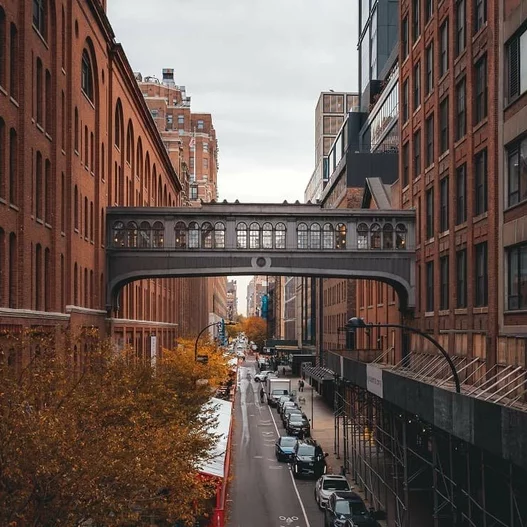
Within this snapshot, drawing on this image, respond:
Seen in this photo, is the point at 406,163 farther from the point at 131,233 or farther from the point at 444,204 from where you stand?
the point at 131,233

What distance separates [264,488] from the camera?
1754 inches

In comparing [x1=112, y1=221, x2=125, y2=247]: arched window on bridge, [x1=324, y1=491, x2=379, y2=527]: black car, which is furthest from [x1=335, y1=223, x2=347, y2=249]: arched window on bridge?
[x1=324, y1=491, x2=379, y2=527]: black car

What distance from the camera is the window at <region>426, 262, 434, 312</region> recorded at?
4355 centimetres

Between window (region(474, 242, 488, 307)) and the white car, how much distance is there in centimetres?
1060

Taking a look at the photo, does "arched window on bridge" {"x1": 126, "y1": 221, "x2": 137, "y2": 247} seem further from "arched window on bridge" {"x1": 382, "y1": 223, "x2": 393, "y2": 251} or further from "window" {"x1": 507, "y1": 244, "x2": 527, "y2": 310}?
"window" {"x1": 507, "y1": 244, "x2": 527, "y2": 310}

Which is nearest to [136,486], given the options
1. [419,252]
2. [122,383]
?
[122,383]

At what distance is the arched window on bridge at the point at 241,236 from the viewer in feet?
168

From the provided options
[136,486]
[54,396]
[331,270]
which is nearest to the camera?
[136,486]

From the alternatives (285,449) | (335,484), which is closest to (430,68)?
(335,484)

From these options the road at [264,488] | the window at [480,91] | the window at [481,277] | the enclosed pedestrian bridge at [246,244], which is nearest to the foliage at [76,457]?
the road at [264,488]

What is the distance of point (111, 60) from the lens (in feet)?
171

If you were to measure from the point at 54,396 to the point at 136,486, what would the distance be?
3709 millimetres

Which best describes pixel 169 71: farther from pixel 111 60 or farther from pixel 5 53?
pixel 5 53

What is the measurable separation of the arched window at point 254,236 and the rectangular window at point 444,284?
13.5 m
